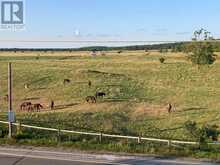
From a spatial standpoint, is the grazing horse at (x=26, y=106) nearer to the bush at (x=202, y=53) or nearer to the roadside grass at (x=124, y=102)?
the roadside grass at (x=124, y=102)

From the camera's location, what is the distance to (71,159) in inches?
558

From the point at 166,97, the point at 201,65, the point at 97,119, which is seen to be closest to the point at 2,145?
the point at 97,119

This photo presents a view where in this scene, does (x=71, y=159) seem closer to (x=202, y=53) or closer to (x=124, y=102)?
(x=124, y=102)

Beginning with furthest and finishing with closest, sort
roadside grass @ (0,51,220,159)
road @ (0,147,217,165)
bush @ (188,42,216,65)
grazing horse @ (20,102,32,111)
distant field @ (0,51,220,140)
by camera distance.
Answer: bush @ (188,42,216,65) < grazing horse @ (20,102,32,111) < distant field @ (0,51,220,140) < roadside grass @ (0,51,220,159) < road @ (0,147,217,165)

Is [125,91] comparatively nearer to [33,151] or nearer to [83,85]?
[83,85]

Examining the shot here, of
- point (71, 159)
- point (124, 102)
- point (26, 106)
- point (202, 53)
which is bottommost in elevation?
point (71, 159)

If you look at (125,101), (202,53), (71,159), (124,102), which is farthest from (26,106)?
(202,53)

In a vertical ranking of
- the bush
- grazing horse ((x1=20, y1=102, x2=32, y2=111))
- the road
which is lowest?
the road

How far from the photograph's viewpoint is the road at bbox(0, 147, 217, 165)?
13695 mm

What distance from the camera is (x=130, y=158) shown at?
Result: 1421 centimetres

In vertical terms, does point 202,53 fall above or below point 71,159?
above

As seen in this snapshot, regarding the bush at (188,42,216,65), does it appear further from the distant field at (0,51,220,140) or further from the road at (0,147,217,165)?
the road at (0,147,217,165)

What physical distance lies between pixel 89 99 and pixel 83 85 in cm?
1332

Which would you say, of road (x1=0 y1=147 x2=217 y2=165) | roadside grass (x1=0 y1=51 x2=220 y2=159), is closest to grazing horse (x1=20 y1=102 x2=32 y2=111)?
roadside grass (x1=0 y1=51 x2=220 y2=159)
